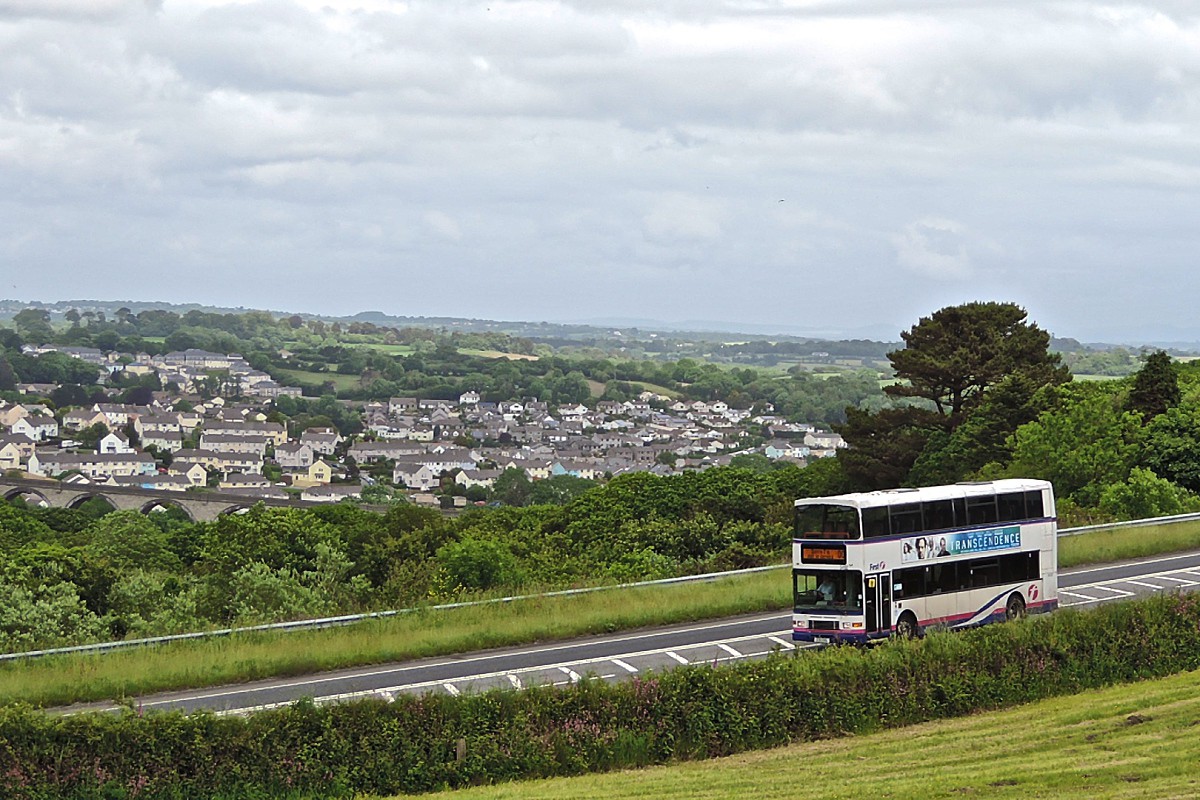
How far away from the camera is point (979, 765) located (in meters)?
18.6

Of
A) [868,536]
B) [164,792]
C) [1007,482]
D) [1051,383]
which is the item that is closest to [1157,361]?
[1051,383]

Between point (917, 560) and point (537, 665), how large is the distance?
7703mm

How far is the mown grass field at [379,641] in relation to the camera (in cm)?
2561

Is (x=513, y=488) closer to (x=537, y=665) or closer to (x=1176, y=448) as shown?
(x=1176, y=448)

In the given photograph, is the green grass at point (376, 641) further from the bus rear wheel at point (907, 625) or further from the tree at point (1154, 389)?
the tree at point (1154, 389)

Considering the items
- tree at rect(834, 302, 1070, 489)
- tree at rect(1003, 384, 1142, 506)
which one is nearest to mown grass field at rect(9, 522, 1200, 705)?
tree at rect(1003, 384, 1142, 506)

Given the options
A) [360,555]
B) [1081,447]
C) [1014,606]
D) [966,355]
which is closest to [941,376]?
[966,355]

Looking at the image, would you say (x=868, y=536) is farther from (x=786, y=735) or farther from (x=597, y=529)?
(x=597, y=529)

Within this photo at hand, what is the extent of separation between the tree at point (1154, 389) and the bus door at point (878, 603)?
41083 mm

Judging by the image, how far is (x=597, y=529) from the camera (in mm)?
69625

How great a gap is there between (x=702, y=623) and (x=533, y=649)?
14.9ft

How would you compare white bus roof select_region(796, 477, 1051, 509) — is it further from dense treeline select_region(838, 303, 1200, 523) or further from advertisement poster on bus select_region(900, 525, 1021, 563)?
dense treeline select_region(838, 303, 1200, 523)

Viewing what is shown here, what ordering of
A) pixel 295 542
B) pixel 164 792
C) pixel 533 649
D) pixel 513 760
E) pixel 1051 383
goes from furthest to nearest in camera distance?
pixel 1051 383 → pixel 295 542 → pixel 533 649 → pixel 513 760 → pixel 164 792

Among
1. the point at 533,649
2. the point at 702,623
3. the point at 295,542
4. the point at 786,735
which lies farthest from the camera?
the point at 295,542
